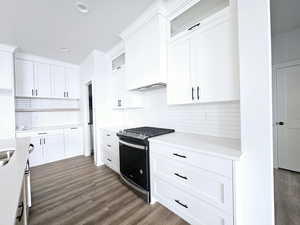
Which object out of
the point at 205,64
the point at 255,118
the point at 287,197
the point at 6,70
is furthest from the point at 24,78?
the point at 287,197

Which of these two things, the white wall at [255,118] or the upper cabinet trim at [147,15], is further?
the upper cabinet trim at [147,15]

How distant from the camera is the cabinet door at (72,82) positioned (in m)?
4.12

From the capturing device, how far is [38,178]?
271cm

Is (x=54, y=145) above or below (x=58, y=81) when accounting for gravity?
below

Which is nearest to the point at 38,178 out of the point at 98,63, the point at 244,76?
the point at 98,63

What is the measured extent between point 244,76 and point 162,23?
141 cm

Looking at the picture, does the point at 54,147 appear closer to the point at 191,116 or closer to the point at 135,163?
the point at 135,163

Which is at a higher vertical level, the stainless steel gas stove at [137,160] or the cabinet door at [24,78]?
the cabinet door at [24,78]

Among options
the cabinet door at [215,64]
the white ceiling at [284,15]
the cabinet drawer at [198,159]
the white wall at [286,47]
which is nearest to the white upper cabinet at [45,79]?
the cabinet drawer at [198,159]

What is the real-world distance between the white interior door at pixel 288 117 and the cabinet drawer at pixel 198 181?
8.37 feet

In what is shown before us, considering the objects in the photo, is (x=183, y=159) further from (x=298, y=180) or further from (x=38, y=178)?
(x=38, y=178)

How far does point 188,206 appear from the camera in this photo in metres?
1.48

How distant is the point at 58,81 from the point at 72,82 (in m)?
0.36

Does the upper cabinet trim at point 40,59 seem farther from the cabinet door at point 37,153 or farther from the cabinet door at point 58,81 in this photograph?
the cabinet door at point 37,153
